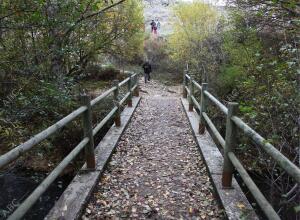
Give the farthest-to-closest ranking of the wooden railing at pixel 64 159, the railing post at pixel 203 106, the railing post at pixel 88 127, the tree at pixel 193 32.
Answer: the tree at pixel 193 32 < the railing post at pixel 203 106 < the railing post at pixel 88 127 < the wooden railing at pixel 64 159

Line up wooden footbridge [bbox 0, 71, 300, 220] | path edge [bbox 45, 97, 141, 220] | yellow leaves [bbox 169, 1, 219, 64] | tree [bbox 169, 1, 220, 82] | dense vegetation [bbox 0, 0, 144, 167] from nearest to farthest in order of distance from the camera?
wooden footbridge [bbox 0, 71, 300, 220], path edge [bbox 45, 97, 141, 220], dense vegetation [bbox 0, 0, 144, 167], tree [bbox 169, 1, 220, 82], yellow leaves [bbox 169, 1, 219, 64]

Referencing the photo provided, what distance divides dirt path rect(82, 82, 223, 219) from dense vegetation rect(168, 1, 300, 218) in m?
0.99

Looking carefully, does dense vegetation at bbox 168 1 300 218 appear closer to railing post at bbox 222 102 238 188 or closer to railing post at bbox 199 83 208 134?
railing post at bbox 222 102 238 188

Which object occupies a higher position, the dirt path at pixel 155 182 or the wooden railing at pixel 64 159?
the wooden railing at pixel 64 159

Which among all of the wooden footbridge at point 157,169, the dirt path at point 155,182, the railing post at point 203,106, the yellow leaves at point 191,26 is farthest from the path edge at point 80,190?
Answer: the yellow leaves at point 191,26

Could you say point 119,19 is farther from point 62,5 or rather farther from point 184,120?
point 62,5

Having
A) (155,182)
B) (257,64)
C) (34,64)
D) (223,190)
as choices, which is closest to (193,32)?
(257,64)

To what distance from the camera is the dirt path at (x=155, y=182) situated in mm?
3654

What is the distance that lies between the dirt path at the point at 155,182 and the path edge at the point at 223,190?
17 cm

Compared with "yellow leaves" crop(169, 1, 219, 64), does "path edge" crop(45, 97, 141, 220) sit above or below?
below

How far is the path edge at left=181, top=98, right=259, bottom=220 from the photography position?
3.30 m

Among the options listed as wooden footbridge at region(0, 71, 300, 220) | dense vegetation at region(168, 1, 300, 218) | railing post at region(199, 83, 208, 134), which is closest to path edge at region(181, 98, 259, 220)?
wooden footbridge at region(0, 71, 300, 220)

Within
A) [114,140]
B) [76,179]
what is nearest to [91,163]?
[76,179]

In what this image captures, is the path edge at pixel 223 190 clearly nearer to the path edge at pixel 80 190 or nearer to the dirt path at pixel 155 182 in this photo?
the dirt path at pixel 155 182
